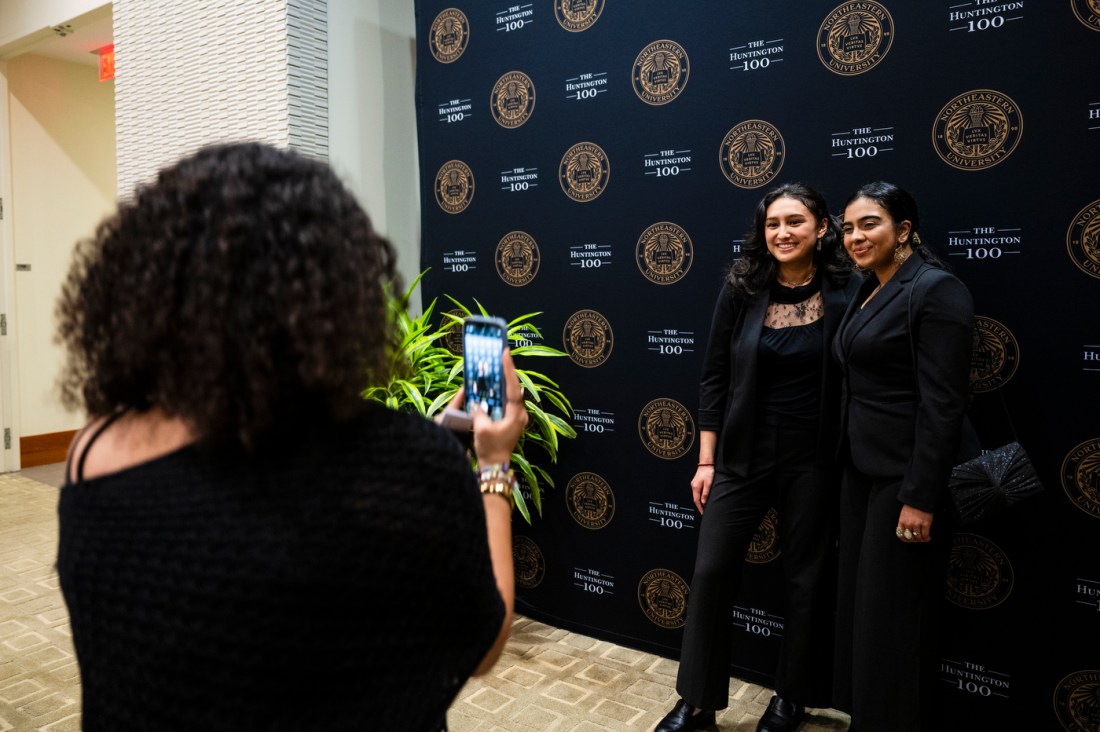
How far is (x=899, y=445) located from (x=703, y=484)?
2.15 feet

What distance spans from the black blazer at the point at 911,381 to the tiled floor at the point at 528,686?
98cm

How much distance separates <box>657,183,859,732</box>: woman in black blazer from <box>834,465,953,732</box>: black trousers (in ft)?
0.73

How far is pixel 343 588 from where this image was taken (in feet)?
2.60

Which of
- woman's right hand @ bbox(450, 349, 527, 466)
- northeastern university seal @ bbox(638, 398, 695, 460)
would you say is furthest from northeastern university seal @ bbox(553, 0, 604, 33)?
woman's right hand @ bbox(450, 349, 527, 466)

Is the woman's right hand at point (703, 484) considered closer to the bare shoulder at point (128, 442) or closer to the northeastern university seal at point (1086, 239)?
the northeastern university seal at point (1086, 239)

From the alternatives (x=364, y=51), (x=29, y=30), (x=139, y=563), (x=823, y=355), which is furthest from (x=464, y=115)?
(x=29, y=30)

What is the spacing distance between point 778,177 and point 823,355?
27.4 inches

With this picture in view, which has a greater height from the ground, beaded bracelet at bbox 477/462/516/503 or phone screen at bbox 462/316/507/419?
phone screen at bbox 462/316/507/419

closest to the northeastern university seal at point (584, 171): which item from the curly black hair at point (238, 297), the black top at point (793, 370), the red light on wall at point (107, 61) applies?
the black top at point (793, 370)

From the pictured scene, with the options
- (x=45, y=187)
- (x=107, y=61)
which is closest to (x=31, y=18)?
(x=107, y=61)

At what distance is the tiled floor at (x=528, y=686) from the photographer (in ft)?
8.34

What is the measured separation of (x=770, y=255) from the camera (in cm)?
250

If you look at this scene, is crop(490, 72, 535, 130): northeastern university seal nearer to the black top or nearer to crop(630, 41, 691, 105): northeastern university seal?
crop(630, 41, 691, 105): northeastern university seal

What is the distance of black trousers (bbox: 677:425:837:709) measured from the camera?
94.3 inches
